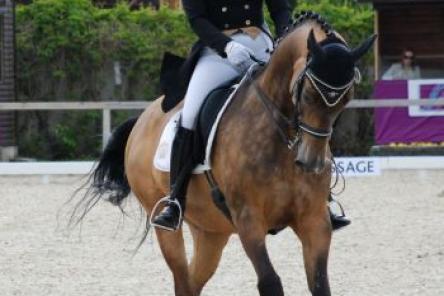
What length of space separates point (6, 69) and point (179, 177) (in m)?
14.8

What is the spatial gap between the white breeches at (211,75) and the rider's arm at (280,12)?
12 cm

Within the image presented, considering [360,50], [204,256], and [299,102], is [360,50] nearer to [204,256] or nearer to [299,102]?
[299,102]

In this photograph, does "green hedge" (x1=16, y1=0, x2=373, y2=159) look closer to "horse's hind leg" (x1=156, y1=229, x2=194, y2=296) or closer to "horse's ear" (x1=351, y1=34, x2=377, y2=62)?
"horse's hind leg" (x1=156, y1=229, x2=194, y2=296)

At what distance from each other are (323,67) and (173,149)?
1687 mm

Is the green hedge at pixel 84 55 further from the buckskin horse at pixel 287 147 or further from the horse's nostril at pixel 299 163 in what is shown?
the horse's nostril at pixel 299 163

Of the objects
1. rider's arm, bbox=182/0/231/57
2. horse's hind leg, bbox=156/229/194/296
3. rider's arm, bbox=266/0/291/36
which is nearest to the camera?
rider's arm, bbox=182/0/231/57

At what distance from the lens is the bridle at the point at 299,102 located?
5020 millimetres

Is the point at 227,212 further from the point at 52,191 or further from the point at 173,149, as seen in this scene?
the point at 52,191

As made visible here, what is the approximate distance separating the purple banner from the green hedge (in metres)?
1.99

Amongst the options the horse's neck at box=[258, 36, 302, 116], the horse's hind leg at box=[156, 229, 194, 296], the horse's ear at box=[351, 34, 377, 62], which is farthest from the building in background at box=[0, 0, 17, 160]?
the horse's ear at box=[351, 34, 377, 62]

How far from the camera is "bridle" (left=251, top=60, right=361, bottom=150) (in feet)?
16.5

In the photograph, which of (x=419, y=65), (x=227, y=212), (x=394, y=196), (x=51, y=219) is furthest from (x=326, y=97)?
(x=419, y=65)

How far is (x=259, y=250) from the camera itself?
5.50 meters

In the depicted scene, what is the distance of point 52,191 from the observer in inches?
613
